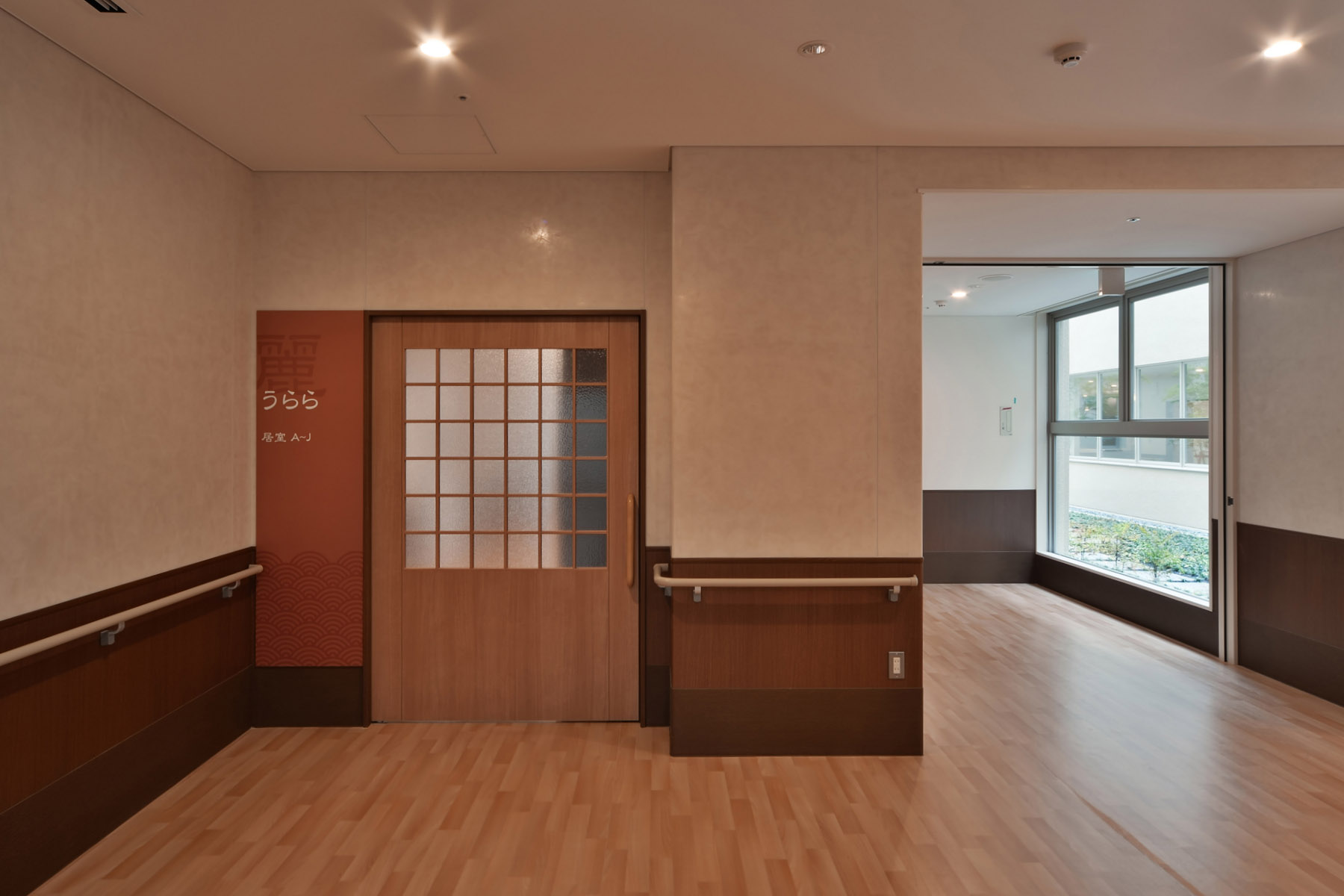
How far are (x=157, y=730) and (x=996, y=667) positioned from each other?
4.60 m

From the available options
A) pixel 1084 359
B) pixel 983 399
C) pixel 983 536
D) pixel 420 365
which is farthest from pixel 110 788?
pixel 1084 359

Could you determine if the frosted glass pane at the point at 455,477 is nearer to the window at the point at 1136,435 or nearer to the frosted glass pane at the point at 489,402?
the frosted glass pane at the point at 489,402

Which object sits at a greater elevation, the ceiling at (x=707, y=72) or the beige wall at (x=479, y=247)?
the ceiling at (x=707, y=72)

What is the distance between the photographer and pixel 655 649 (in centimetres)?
380

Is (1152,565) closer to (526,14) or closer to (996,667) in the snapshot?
(996,667)

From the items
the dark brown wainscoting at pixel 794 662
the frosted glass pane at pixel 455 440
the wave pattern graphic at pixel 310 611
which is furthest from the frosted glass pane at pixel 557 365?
the wave pattern graphic at pixel 310 611

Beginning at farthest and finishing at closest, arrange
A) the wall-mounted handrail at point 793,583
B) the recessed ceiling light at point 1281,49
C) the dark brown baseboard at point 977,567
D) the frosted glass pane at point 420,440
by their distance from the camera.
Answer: the dark brown baseboard at point 977,567 → the frosted glass pane at point 420,440 → the wall-mounted handrail at point 793,583 → the recessed ceiling light at point 1281,49

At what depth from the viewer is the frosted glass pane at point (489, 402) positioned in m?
3.88

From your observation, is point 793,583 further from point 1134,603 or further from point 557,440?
point 1134,603

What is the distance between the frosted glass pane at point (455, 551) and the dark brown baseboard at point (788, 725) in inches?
52.4

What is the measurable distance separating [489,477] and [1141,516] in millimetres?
5267

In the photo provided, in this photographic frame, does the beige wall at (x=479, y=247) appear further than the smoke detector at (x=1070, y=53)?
Yes

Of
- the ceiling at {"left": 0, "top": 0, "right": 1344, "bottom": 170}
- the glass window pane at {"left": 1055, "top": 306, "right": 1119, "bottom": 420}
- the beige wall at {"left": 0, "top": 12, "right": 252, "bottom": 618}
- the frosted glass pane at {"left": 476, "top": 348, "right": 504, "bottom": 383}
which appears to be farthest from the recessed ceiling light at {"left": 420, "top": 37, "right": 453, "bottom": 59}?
the glass window pane at {"left": 1055, "top": 306, "right": 1119, "bottom": 420}

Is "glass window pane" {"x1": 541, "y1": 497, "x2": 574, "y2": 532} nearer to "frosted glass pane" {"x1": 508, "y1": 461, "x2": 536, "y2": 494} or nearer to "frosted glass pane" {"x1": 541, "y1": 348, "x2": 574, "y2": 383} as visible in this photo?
"frosted glass pane" {"x1": 508, "y1": 461, "x2": 536, "y2": 494}
